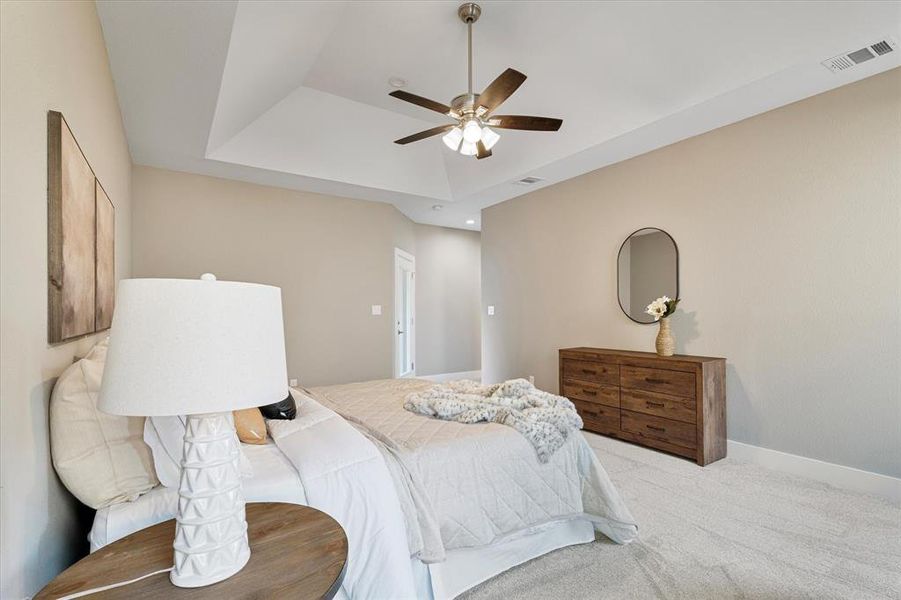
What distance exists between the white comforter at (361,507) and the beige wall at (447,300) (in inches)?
202

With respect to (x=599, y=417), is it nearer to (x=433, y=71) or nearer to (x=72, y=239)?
(x=433, y=71)

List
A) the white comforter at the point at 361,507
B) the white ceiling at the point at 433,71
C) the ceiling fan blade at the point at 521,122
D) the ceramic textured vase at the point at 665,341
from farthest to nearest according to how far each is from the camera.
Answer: the ceramic textured vase at the point at 665,341
the ceiling fan blade at the point at 521,122
the white ceiling at the point at 433,71
the white comforter at the point at 361,507

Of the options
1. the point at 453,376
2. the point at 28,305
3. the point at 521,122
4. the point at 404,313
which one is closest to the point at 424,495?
the point at 28,305

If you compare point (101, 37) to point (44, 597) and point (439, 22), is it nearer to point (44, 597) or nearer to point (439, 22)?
point (439, 22)

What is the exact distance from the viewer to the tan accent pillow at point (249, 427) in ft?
5.64

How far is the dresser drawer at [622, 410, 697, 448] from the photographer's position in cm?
320

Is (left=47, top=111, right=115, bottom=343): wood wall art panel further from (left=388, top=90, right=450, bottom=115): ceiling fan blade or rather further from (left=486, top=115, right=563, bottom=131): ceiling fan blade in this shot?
(left=486, top=115, right=563, bottom=131): ceiling fan blade

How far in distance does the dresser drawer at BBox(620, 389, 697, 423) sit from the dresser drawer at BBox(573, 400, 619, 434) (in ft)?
0.50

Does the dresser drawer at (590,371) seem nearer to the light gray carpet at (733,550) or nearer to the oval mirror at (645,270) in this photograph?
the oval mirror at (645,270)

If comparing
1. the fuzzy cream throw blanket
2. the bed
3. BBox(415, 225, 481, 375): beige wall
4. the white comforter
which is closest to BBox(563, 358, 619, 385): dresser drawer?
the fuzzy cream throw blanket

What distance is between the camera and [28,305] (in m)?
1.04

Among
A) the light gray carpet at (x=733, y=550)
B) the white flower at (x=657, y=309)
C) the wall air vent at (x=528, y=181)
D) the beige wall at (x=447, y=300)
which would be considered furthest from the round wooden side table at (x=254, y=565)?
the beige wall at (x=447, y=300)

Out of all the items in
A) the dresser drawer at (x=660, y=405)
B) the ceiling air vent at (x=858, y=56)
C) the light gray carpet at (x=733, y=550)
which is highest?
the ceiling air vent at (x=858, y=56)

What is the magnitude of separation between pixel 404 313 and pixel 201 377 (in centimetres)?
553
